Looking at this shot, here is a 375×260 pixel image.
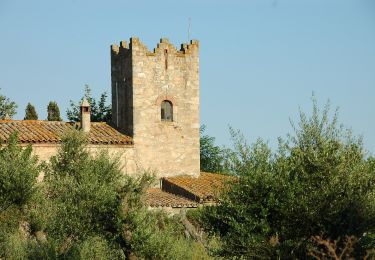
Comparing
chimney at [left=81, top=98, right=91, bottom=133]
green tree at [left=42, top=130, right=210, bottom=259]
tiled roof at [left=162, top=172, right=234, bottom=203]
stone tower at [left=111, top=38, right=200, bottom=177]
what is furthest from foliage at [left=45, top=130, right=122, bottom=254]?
stone tower at [left=111, top=38, right=200, bottom=177]

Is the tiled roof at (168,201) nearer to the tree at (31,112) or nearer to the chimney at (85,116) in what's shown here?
the chimney at (85,116)

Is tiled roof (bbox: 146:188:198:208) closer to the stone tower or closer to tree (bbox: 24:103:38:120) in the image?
the stone tower

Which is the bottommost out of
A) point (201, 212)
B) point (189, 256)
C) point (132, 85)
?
point (189, 256)

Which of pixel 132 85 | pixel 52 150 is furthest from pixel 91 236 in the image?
pixel 132 85

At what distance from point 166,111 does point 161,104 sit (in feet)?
1.48

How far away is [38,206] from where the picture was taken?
73.2ft

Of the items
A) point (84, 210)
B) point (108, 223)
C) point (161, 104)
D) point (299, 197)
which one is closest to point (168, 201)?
point (161, 104)

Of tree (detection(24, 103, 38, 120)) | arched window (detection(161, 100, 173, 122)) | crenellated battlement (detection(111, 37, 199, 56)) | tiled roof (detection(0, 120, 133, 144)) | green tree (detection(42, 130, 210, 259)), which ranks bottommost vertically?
green tree (detection(42, 130, 210, 259))

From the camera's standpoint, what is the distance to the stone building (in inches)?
1278

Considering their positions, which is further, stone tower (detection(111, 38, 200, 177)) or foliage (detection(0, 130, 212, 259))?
stone tower (detection(111, 38, 200, 177))

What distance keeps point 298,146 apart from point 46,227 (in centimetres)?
965

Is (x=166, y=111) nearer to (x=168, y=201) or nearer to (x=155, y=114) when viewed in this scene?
(x=155, y=114)

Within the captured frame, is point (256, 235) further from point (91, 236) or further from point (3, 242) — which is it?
point (3, 242)

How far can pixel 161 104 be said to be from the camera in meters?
33.9
